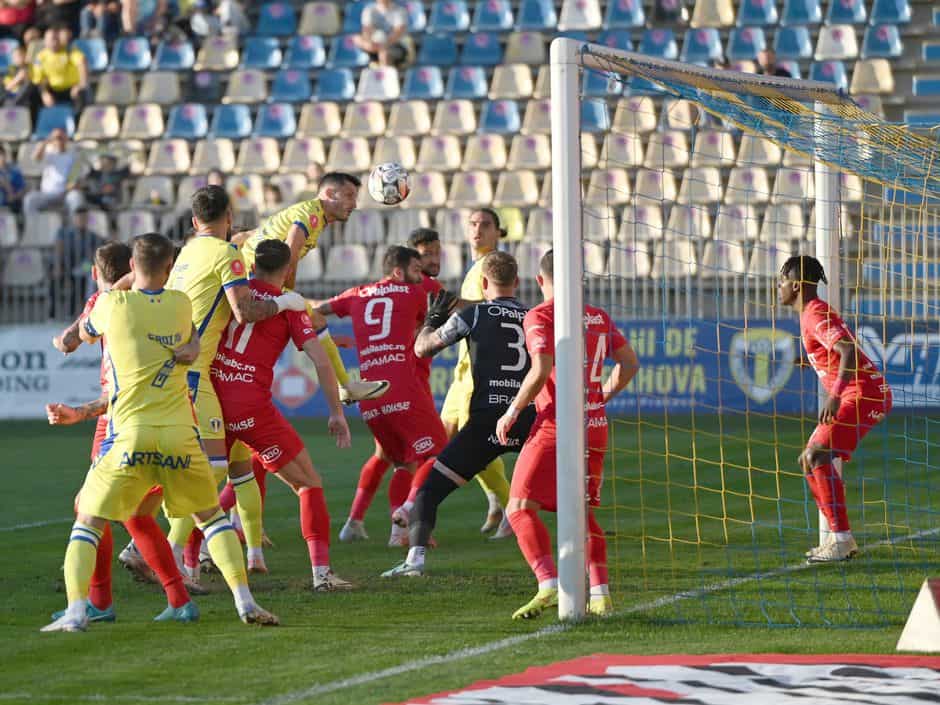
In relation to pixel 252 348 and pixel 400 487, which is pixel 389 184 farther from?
A: pixel 252 348

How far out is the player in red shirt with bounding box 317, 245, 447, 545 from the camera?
10.2 m

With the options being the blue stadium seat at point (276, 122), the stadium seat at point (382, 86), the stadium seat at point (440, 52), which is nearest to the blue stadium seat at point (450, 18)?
the stadium seat at point (440, 52)

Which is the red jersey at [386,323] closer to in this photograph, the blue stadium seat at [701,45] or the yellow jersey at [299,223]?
the yellow jersey at [299,223]

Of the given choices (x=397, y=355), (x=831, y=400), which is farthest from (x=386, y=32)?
(x=831, y=400)

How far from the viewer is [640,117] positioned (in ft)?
76.1

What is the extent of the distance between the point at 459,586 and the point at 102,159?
53.3 feet

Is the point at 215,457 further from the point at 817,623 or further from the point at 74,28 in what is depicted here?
the point at 74,28

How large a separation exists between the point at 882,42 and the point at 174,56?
1124 cm

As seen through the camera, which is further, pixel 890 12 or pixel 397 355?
pixel 890 12

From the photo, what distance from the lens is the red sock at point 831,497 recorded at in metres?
9.49

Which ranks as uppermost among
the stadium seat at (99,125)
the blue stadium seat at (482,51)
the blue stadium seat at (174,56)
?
the blue stadium seat at (174,56)

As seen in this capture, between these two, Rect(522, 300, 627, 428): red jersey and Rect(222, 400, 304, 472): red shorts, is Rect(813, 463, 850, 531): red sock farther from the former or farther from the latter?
Rect(222, 400, 304, 472): red shorts

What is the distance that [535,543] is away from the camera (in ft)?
Answer: 25.5

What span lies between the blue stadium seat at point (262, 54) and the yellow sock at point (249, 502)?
1752cm
